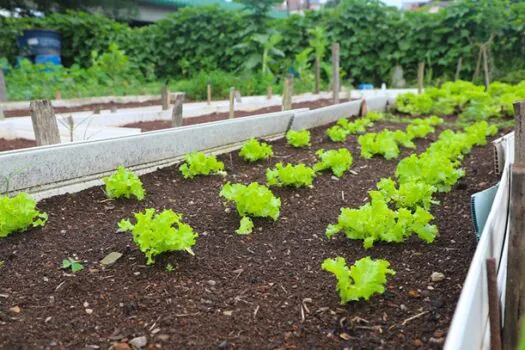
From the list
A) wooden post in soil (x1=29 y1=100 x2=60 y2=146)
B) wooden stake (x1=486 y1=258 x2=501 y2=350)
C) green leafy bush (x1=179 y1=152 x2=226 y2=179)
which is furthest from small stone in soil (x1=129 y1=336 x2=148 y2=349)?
wooden post in soil (x1=29 y1=100 x2=60 y2=146)

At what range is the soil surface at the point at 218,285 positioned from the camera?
6.51 ft

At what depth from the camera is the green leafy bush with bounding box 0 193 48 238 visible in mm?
2781

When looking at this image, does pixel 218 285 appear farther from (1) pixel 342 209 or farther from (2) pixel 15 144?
(2) pixel 15 144

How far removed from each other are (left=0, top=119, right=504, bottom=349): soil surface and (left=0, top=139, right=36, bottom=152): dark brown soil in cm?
184

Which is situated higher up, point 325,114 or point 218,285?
point 325,114

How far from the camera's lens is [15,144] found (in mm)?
5113

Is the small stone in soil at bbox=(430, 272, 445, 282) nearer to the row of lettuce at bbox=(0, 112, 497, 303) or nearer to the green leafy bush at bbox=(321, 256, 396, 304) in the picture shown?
the row of lettuce at bbox=(0, 112, 497, 303)

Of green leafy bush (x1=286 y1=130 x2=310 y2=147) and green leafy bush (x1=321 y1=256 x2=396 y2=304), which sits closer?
green leafy bush (x1=321 y1=256 x2=396 y2=304)

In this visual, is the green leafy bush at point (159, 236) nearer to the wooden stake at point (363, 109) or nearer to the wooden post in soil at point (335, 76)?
the wooden stake at point (363, 109)

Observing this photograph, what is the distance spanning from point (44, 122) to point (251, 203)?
1919 mm

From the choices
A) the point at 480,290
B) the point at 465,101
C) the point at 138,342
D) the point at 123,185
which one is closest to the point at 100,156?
the point at 123,185

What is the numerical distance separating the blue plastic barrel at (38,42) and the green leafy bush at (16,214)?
45.4ft

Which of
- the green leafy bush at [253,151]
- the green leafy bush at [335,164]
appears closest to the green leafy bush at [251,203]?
the green leafy bush at [335,164]

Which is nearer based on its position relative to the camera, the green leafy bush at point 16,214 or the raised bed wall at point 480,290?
the raised bed wall at point 480,290
